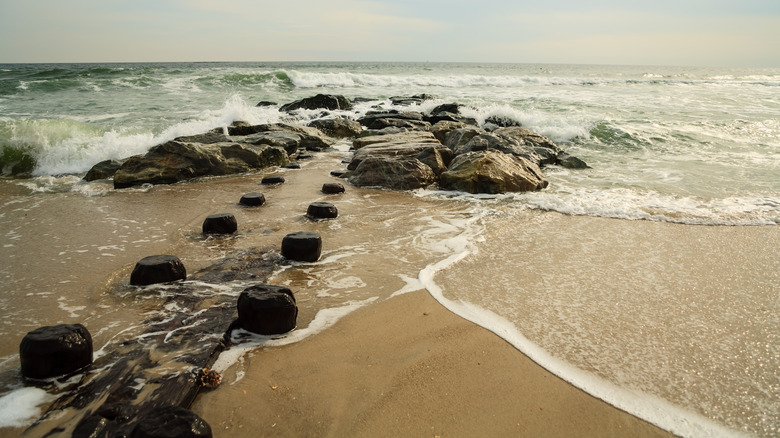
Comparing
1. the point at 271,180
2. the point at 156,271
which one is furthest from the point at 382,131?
the point at 156,271

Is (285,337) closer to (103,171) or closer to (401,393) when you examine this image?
(401,393)

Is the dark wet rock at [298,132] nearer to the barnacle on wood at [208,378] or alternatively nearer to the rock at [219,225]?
the rock at [219,225]

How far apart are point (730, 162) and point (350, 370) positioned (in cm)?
956

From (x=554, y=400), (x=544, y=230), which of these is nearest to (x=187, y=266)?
(x=554, y=400)

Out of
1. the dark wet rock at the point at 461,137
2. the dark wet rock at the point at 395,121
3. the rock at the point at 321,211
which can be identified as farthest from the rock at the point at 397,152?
the dark wet rock at the point at 395,121

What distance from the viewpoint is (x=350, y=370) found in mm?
2381

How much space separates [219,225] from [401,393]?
2874 millimetres

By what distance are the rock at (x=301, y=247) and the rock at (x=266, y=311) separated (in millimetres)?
1054

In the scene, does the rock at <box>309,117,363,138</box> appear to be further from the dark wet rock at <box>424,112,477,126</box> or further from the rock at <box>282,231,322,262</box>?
the rock at <box>282,231,322,262</box>

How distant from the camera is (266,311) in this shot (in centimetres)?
262

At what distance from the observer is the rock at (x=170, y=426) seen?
1.63 metres

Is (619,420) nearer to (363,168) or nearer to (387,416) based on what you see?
(387,416)

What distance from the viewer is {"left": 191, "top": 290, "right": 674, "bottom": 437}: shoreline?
2006 mm

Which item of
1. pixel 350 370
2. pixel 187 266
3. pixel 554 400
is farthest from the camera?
pixel 187 266
